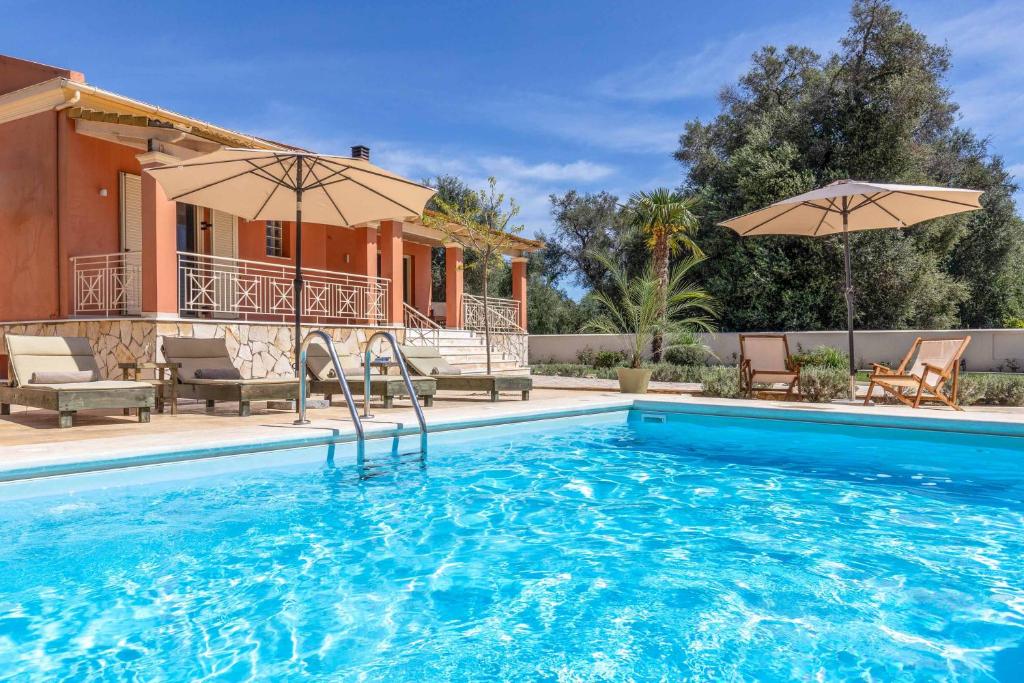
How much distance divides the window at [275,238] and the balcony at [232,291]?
0.91 metres

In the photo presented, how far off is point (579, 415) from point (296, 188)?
4457 millimetres

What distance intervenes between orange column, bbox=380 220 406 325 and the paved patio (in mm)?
4381

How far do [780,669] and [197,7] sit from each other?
19904 mm

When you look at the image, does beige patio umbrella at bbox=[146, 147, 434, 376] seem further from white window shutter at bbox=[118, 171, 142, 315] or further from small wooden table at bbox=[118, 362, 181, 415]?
white window shutter at bbox=[118, 171, 142, 315]

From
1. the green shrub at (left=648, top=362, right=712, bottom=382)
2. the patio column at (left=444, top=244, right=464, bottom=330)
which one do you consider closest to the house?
the patio column at (left=444, top=244, right=464, bottom=330)

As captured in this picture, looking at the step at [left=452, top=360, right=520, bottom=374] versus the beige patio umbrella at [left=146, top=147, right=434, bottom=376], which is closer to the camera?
the beige patio umbrella at [left=146, top=147, right=434, bottom=376]

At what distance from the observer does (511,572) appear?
3441mm

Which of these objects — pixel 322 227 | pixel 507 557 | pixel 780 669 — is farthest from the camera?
pixel 322 227

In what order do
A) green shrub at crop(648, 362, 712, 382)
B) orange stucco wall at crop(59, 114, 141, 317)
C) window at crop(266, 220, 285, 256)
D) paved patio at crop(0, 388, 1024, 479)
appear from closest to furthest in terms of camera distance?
paved patio at crop(0, 388, 1024, 479)
orange stucco wall at crop(59, 114, 141, 317)
window at crop(266, 220, 285, 256)
green shrub at crop(648, 362, 712, 382)

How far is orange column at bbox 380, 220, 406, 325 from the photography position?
14078 mm

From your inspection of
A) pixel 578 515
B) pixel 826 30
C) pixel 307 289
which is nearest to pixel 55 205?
pixel 307 289

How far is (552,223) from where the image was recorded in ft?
110

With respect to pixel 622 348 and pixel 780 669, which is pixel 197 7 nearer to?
pixel 622 348

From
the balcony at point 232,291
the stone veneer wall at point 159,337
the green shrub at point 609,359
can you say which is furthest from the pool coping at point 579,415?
the green shrub at point 609,359
